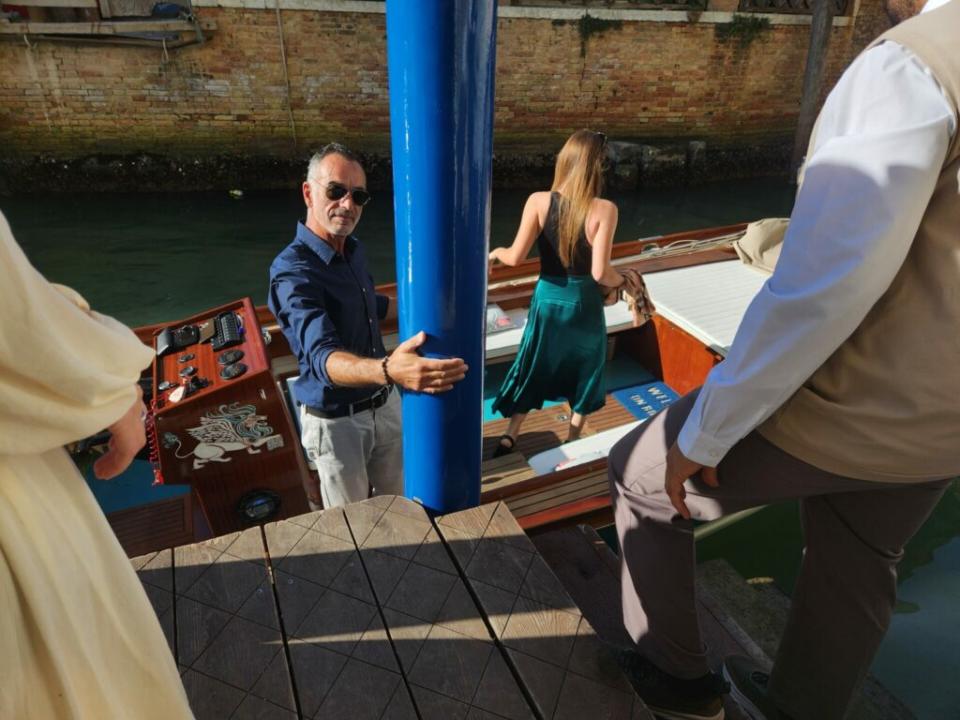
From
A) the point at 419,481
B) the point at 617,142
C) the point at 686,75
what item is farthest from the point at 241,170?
the point at 419,481

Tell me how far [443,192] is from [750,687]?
1.39 meters

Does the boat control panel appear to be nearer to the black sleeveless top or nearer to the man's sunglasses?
the man's sunglasses

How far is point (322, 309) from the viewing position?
1.91 meters

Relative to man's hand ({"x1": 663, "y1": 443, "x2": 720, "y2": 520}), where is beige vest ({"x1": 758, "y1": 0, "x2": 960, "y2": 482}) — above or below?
above

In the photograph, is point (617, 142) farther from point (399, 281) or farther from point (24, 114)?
point (399, 281)

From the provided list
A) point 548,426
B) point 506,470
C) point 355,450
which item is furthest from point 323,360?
point 548,426

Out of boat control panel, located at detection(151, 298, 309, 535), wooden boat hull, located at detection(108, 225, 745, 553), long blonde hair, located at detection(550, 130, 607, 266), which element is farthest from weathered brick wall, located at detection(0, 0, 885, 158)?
boat control panel, located at detection(151, 298, 309, 535)

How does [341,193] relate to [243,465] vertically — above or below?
above

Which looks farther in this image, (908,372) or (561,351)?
(561,351)

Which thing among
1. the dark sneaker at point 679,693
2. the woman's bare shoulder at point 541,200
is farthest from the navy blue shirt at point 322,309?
the dark sneaker at point 679,693

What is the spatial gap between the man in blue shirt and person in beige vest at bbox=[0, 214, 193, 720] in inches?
30.0

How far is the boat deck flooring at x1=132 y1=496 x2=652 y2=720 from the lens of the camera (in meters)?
1.26

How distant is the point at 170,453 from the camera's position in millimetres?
2084

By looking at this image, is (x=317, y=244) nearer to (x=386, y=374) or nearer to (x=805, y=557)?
(x=386, y=374)
